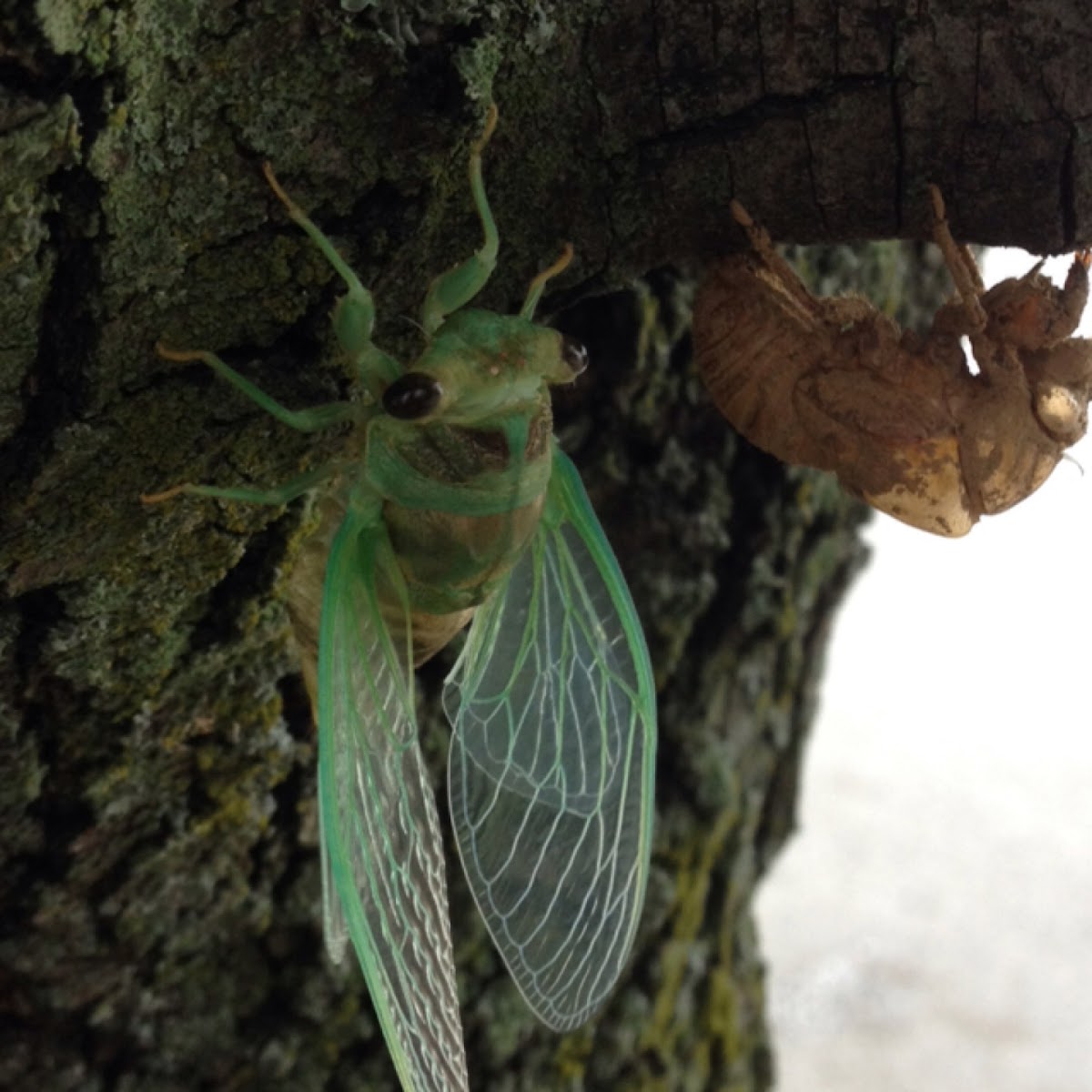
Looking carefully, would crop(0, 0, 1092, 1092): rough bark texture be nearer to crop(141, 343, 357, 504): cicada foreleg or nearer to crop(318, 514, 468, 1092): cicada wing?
crop(141, 343, 357, 504): cicada foreleg

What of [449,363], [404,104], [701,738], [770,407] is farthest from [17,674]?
[701,738]

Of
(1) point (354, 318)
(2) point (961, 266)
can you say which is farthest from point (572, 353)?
(2) point (961, 266)

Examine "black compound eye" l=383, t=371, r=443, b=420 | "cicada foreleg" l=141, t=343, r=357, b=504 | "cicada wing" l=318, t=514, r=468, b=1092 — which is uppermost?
"black compound eye" l=383, t=371, r=443, b=420

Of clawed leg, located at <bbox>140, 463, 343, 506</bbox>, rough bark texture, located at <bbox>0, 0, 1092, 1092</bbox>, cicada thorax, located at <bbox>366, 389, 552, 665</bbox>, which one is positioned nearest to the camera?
rough bark texture, located at <bbox>0, 0, 1092, 1092</bbox>

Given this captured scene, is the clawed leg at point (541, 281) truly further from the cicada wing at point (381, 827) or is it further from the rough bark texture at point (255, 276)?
the cicada wing at point (381, 827)

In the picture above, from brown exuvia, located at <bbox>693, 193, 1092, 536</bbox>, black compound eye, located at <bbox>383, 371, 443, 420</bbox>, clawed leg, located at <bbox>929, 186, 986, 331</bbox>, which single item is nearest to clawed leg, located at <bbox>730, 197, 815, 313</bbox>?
brown exuvia, located at <bbox>693, 193, 1092, 536</bbox>

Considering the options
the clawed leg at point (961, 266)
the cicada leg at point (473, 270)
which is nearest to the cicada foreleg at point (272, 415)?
the cicada leg at point (473, 270)

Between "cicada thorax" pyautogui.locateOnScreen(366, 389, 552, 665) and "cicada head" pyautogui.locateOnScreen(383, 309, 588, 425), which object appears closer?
"cicada head" pyautogui.locateOnScreen(383, 309, 588, 425)
